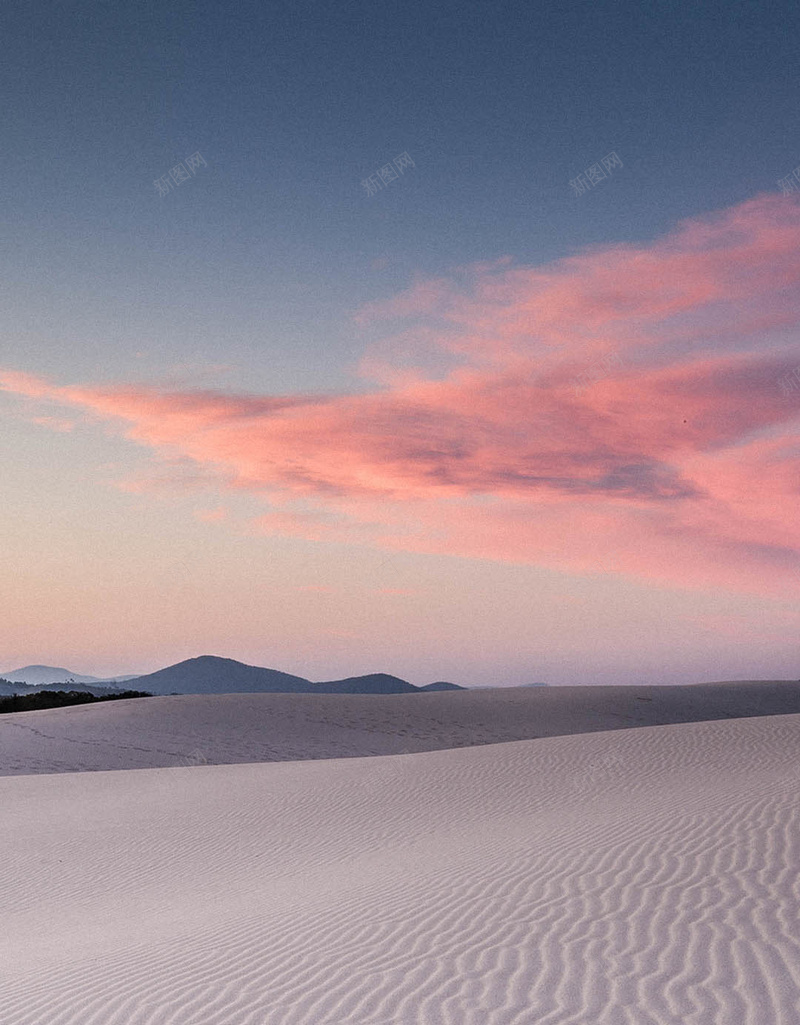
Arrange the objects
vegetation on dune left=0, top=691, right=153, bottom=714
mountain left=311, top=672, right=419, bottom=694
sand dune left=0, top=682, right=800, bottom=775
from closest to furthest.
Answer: sand dune left=0, top=682, right=800, bottom=775
vegetation on dune left=0, top=691, right=153, bottom=714
mountain left=311, top=672, right=419, bottom=694

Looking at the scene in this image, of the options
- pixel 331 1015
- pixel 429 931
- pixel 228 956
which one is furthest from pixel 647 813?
pixel 331 1015

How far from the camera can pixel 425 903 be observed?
7879 mm

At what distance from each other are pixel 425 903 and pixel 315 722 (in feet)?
91.2

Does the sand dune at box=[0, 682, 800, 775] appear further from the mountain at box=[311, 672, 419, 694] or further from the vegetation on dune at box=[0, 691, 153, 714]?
the mountain at box=[311, 672, 419, 694]

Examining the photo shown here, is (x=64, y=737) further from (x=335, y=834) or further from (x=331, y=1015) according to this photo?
(x=331, y=1015)

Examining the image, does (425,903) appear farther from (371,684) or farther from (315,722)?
(371,684)

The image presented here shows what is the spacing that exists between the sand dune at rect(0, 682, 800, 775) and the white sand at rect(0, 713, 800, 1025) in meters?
11.0

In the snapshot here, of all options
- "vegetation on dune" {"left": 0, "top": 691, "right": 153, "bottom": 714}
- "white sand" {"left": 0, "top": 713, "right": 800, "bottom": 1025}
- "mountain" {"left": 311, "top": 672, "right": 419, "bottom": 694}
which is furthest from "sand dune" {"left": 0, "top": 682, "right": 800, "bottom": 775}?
"mountain" {"left": 311, "top": 672, "right": 419, "bottom": 694}

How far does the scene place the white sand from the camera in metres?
5.54

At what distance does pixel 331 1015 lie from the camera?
17.7 feet

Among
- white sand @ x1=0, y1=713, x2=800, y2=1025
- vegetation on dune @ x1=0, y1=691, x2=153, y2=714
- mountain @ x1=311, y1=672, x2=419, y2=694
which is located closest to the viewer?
white sand @ x1=0, y1=713, x2=800, y2=1025

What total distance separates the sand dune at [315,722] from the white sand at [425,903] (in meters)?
11.0

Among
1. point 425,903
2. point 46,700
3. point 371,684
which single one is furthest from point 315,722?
point 371,684

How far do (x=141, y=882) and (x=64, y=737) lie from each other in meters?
19.9
